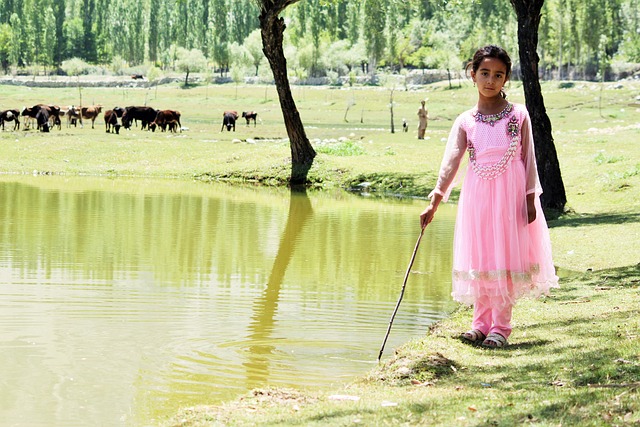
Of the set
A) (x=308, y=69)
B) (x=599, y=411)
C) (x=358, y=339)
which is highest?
(x=308, y=69)

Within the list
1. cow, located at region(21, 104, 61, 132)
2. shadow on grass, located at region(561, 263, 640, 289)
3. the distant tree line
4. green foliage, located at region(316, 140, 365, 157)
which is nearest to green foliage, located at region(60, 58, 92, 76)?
the distant tree line

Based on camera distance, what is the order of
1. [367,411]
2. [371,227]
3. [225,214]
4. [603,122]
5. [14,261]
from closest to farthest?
[367,411]
[14,261]
[371,227]
[225,214]
[603,122]

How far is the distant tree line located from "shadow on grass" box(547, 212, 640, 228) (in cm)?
9397

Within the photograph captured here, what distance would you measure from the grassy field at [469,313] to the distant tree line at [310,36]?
81914 mm

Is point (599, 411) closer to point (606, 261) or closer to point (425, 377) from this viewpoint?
point (425, 377)

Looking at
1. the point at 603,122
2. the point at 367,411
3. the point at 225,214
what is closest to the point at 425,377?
the point at 367,411

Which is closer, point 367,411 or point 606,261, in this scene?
point 367,411

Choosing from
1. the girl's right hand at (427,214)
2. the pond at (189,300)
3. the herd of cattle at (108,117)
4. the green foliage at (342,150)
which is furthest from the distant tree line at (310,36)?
the girl's right hand at (427,214)

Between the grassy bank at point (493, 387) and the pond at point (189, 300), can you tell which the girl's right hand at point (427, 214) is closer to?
the grassy bank at point (493, 387)

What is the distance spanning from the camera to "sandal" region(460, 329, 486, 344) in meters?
7.64

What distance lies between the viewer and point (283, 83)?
26281mm

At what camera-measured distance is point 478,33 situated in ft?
431

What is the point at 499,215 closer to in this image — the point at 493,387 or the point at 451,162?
the point at 451,162

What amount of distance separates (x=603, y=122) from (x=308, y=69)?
269ft
